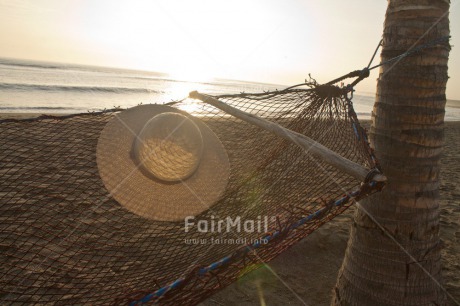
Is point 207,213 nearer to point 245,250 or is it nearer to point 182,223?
point 182,223

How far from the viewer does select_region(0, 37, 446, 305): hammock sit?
6.43ft

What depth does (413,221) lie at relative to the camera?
2.30m

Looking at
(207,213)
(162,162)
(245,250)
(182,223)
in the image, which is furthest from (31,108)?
(245,250)

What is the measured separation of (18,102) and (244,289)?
61.1 feet

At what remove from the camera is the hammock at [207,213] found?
196 cm

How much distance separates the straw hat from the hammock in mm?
188

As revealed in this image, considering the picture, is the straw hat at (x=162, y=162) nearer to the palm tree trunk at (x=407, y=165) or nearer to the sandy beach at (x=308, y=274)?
the sandy beach at (x=308, y=274)

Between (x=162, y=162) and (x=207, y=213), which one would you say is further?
(x=207, y=213)

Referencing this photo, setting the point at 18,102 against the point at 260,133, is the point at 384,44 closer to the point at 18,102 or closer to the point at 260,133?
the point at 260,133

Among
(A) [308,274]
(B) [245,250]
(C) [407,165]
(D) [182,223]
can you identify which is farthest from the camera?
(A) [308,274]

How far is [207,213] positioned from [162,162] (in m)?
1.01

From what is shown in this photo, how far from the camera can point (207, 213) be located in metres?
3.69

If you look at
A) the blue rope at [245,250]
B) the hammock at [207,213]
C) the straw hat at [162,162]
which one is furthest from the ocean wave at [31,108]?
the blue rope at [245,250]

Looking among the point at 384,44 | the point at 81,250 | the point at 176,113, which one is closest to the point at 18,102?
the point at 81,250
